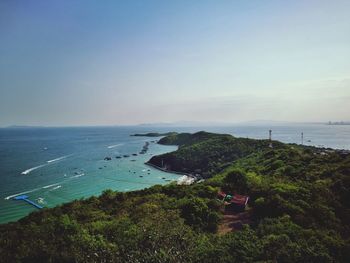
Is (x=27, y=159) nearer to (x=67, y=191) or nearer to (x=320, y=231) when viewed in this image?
(x=67, y=191)

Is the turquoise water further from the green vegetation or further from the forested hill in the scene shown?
the green vegetation

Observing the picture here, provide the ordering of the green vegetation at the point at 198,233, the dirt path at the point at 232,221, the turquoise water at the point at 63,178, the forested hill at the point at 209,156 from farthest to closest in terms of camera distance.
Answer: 1. the forested hill at the point at 209,156
2. the turquoise water at the point at 63,178
3. the dirt path at the point at 232,221
4. the green vegetation at the point at 198,233

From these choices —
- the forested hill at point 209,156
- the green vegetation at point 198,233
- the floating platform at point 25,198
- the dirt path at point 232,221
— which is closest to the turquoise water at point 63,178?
the floating platform at point 25,198

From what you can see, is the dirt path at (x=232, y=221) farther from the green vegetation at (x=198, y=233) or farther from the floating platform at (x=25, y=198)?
the floating platform at (x=25, y=198)

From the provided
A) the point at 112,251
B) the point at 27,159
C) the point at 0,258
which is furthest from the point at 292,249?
the point at 27,159

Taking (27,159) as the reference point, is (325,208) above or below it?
above

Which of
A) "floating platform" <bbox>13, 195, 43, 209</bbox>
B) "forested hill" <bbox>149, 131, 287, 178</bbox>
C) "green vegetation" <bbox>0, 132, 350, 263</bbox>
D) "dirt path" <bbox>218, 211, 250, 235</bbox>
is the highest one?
"green vegetation" <bbox>0, 132, 350, 263</bbox>

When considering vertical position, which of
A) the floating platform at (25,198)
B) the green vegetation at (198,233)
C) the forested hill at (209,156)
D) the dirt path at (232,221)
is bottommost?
the floating platform at (25,198)

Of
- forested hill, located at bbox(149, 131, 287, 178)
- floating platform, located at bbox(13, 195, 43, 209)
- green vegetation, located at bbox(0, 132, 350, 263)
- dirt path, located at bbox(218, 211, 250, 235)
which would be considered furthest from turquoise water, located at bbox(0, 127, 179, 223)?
dirt path, located at bbox(218, 211, 250, 235)
